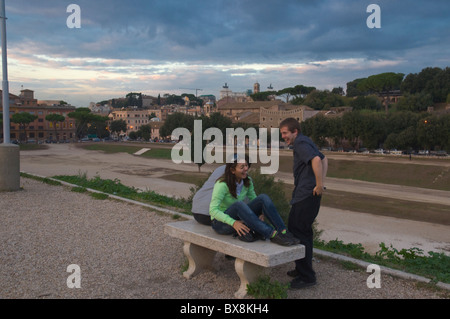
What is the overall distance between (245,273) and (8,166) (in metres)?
8.96

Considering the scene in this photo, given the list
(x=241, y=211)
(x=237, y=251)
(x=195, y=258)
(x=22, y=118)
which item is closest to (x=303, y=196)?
(x=241, y=211)

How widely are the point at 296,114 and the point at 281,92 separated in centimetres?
4895

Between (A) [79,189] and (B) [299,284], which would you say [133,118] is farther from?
(B) [299,284]

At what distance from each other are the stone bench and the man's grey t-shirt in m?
0.62

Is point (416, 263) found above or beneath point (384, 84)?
beneath

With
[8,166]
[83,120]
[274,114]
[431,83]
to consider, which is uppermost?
[431,83]

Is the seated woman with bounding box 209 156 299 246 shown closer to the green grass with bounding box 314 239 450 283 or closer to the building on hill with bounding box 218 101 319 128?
the green grass with bounding box 314 239 450 283

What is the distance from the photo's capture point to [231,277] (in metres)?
4.86

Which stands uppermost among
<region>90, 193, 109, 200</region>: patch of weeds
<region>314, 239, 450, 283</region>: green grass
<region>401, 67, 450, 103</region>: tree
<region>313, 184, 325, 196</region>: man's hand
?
<region>401, 67, 450, 103</region>: tree

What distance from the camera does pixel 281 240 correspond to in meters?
4.23

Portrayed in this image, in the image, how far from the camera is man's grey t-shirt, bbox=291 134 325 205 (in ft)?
14.3

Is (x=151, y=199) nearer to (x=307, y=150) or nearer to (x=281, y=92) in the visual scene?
(x=307, y=150)

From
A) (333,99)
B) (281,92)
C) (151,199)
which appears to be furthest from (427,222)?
(281,92)

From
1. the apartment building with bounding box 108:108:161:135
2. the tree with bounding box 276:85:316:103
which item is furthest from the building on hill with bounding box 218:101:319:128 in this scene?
the apartment building with bounding box 108:108:161:135
